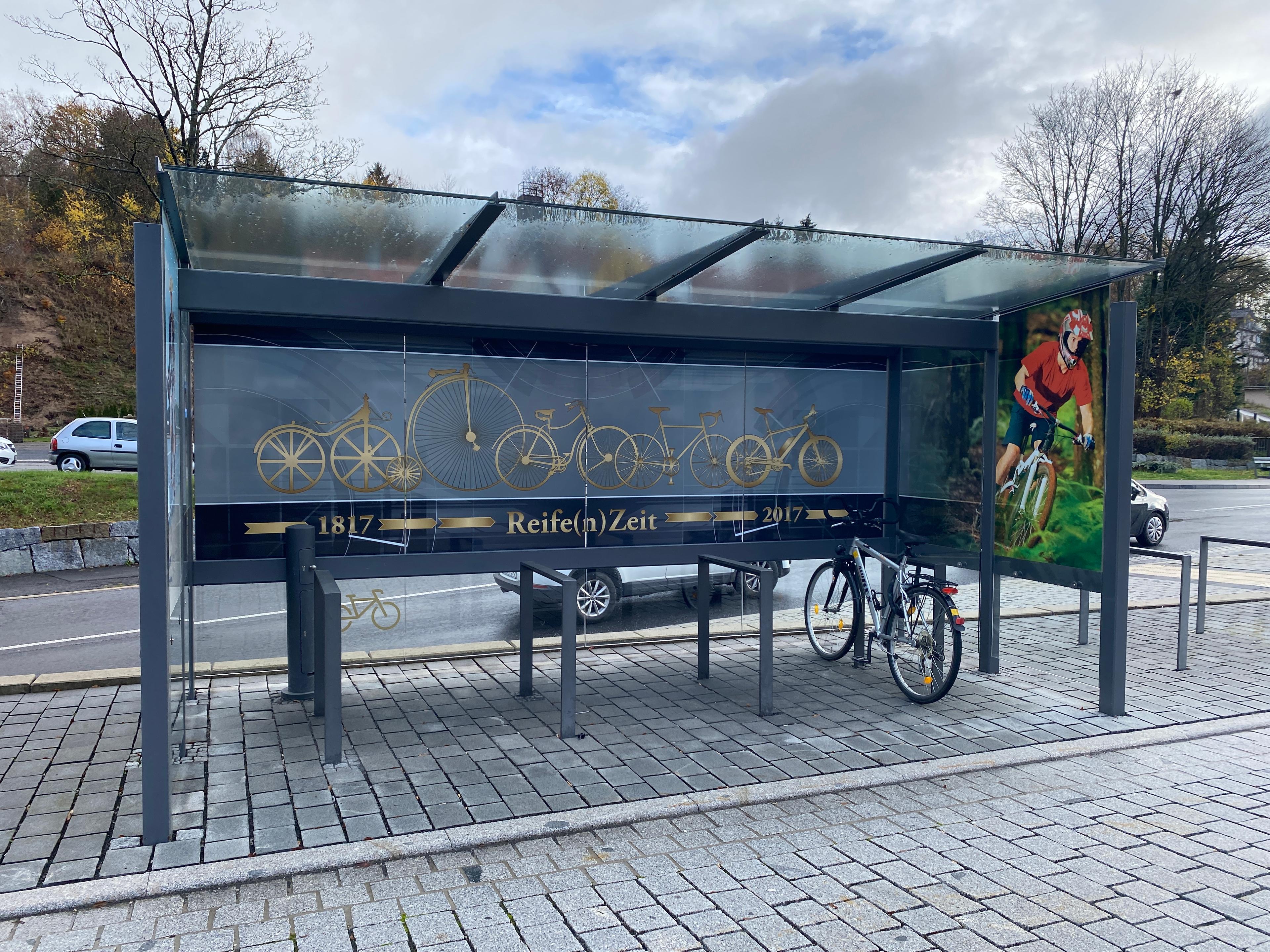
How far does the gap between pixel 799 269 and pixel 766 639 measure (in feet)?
7.43

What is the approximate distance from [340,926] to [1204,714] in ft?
17.5

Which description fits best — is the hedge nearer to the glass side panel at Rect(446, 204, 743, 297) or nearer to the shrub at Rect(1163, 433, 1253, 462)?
the shrub at Rect(1163, 433, 1253, 462)

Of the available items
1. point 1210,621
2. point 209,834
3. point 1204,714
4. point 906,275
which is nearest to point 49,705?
point 209,834

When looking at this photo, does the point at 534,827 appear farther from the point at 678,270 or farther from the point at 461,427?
the point at 678,270

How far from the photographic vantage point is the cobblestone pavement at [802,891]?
117 inches

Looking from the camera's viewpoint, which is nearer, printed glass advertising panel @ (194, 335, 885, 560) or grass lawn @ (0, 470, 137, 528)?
printed glass advertising panel @ (194, 335, 885, 560)

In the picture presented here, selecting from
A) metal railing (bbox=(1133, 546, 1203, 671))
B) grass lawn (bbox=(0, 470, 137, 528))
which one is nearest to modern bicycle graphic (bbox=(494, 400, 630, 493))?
metal railing (bbox=(1133, 546, 1203, 671))

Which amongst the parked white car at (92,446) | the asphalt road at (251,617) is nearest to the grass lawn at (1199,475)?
the asphalt road at (251,617)

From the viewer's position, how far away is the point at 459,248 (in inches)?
→ 189

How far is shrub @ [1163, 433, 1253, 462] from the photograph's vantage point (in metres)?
35.6

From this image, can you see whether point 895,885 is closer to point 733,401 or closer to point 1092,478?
point 1092,478

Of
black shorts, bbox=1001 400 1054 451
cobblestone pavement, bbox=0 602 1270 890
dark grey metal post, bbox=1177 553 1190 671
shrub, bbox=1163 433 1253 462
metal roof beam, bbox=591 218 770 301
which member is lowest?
cobblestone pavement, bbox=0 602 1270 890

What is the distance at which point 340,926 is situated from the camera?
304 cm

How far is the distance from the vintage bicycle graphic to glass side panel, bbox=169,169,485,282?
1.01 m
